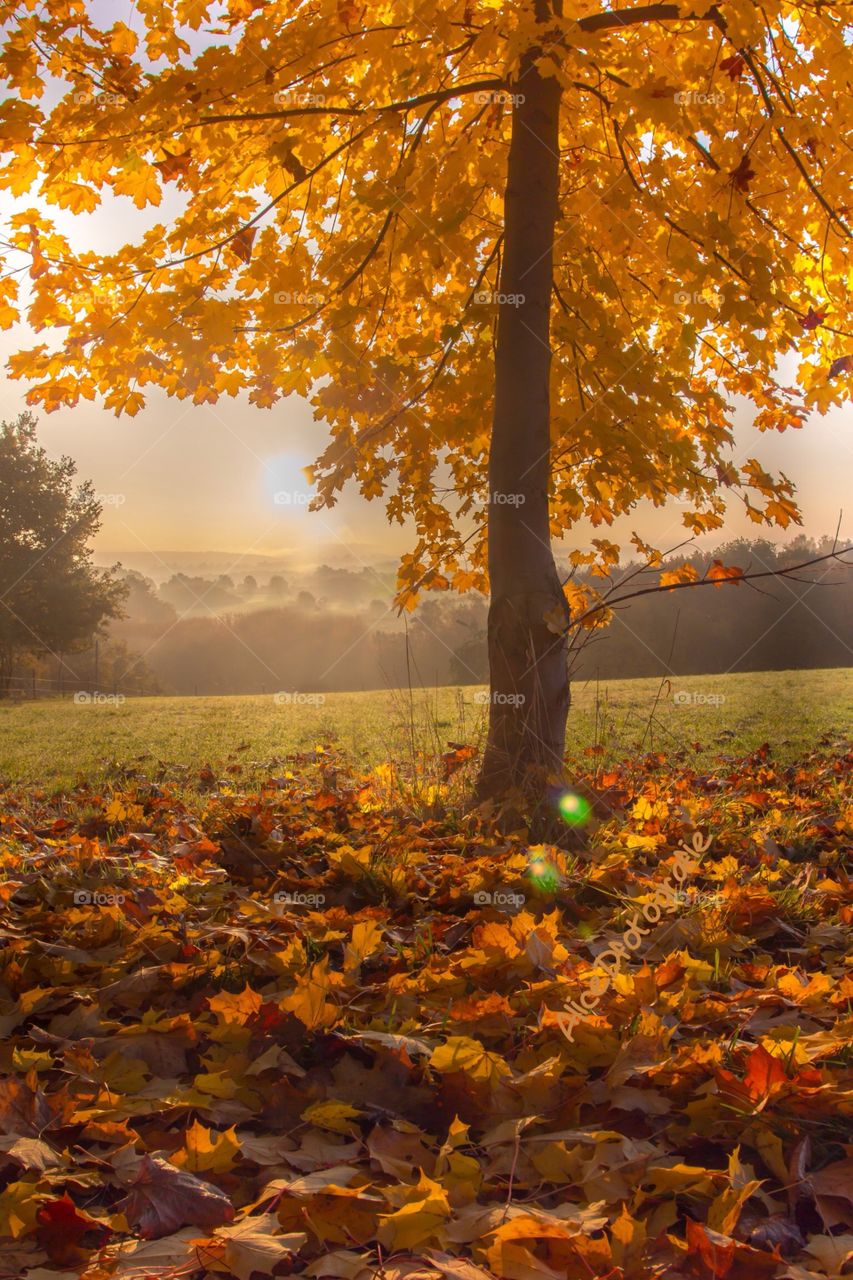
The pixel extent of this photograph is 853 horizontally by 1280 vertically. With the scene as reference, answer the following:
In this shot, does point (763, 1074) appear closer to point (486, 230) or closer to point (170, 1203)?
point (170, 1203)

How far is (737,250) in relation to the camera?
4.91 meters

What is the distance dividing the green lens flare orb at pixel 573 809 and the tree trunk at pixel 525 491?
234 mm

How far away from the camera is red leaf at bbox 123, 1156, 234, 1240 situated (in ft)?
5.21

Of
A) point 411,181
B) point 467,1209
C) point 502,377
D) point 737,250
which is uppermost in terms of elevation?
point 411,181

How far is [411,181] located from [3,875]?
4.17m

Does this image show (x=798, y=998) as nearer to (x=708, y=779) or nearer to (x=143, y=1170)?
(x=143, y=1170)

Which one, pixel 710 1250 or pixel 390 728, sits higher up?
pixel 390 728

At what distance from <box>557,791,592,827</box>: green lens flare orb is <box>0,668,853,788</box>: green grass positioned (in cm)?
96

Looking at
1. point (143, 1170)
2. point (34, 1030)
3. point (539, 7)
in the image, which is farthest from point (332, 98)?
point (143, 1170)

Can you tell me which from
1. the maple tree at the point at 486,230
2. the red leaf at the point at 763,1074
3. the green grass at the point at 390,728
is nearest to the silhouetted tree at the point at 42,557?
the green grass at the point at 390,728

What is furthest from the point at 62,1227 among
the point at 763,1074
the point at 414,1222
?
the point at 763,1074

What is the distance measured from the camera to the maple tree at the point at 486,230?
15.9 feet

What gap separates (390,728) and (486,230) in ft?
13.8

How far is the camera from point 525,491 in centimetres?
520
